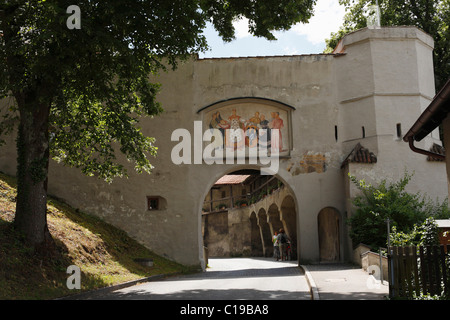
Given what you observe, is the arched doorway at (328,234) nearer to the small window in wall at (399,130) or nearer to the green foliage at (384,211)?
the small window in wall at (399,130)

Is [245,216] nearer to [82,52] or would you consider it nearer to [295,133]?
[295,133]

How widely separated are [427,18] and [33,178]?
2528cm

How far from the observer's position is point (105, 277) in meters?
13.8

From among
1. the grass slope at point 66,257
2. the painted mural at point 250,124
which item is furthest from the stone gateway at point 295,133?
the grass slope at point 66,257

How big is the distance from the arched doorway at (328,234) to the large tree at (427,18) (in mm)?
9291

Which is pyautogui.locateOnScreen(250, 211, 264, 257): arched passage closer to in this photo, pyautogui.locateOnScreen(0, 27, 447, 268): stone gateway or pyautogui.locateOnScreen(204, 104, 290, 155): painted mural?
pyautogui.locateOnScreen(0, 27, 447, 268): stone gateway

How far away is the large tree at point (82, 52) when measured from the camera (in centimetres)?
1124

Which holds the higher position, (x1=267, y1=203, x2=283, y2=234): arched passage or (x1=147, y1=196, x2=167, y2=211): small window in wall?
(x1=147, y1=196, x2=167, y2=211): small window in wall

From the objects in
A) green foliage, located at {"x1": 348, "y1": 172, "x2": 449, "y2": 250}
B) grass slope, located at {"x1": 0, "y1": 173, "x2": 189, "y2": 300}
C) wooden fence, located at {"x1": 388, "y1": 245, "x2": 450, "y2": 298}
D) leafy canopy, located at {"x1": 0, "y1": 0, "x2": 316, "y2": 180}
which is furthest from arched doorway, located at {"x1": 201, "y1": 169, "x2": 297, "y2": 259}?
wooden fence, located at {"x1": 388, "y1": 245, "x2": 450, "y2": 298}

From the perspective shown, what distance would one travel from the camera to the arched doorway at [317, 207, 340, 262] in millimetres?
28047

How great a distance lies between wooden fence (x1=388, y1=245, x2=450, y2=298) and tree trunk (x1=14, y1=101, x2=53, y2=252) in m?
8.20

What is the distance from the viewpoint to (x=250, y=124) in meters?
22.7

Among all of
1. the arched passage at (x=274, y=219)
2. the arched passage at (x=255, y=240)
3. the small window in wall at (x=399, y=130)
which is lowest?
the arched passage at (x=255, y=240)
